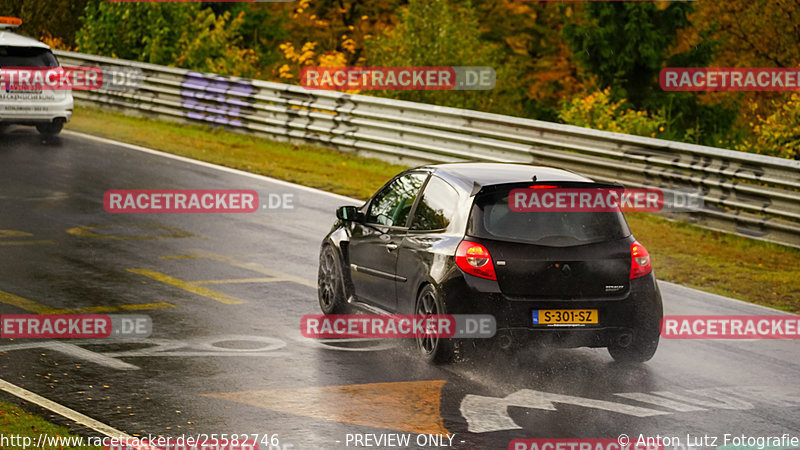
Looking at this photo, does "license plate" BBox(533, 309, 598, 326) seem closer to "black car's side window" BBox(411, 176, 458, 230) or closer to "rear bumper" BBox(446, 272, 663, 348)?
"rear bumper" BBox(446, 272, 663, 348)

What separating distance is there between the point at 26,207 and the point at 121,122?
1038 cm

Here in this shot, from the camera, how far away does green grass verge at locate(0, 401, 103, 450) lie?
7281mm

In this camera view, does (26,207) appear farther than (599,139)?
No

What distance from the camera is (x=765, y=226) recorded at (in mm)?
16656

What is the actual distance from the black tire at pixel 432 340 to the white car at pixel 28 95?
15370mm

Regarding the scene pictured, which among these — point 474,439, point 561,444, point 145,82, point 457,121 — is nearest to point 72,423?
point 474,439

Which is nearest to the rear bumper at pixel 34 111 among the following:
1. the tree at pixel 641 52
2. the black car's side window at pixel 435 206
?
the black car's side window at pixel 435 206

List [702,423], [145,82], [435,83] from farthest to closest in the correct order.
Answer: [145,82] < [435,83] < [702,423]

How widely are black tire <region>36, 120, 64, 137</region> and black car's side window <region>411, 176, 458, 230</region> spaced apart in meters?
15.6

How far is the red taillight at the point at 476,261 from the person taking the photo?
372 inches

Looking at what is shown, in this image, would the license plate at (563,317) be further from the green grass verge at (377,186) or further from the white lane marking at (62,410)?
the green grass verge at (377,186)

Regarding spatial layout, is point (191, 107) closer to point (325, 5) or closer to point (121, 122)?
point (121, 122)

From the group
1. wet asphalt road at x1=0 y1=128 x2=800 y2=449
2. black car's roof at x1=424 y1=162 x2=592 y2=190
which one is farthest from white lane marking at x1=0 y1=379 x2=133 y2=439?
black car's roof at x1=424 y1=162 x2=592 y2=190

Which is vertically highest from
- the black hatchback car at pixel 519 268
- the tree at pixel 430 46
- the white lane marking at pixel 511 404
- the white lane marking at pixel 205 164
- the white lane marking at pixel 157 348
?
the tree at pixel 430 46
